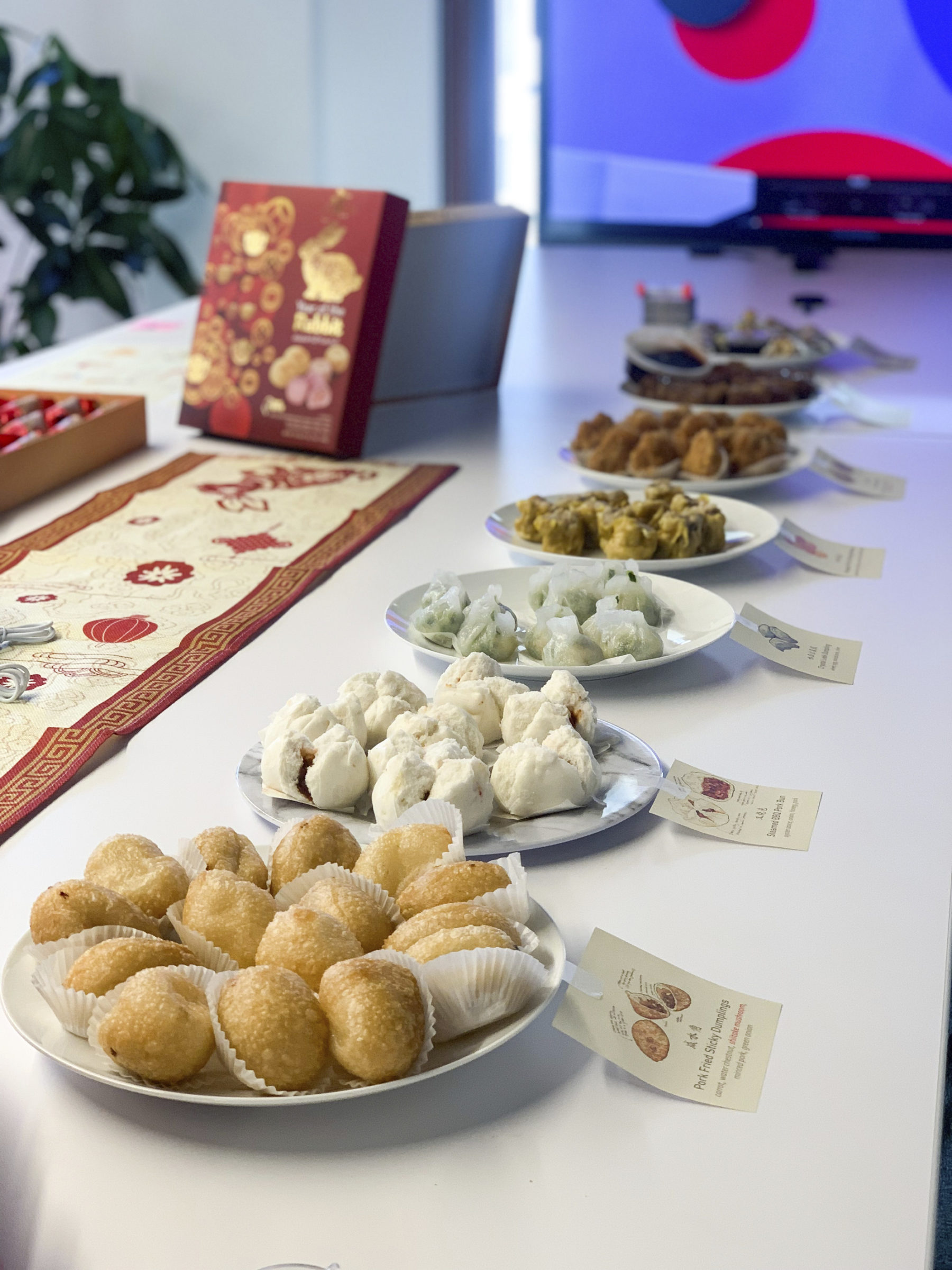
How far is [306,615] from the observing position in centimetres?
133

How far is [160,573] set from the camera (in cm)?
146

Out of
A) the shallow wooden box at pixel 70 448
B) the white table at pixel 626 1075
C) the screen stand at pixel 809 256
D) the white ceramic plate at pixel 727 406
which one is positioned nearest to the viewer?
the white table at pixel 626 1075

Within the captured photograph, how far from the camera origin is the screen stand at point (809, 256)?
3.70 metres

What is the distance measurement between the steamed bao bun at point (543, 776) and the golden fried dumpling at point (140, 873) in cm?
21

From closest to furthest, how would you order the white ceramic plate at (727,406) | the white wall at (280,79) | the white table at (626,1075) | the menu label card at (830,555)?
the white table at (626,1075) < the menu label card at (830,555) < the white ceramic plate at (727,406) < the white wall at (280,79)

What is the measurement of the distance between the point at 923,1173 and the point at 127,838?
0.43 meters

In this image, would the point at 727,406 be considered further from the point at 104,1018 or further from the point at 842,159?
the point at 842,159

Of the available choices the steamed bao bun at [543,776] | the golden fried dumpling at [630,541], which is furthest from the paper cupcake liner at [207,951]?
the golden fried dumpling at [630,541]

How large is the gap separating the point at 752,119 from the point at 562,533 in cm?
287

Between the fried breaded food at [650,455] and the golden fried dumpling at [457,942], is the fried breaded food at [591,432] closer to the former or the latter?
the fried breaded food at [650,455]

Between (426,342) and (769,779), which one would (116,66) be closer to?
(426,342)

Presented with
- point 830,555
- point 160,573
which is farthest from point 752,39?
point 160,573

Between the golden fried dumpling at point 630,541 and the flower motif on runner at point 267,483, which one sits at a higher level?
the golden fried dumpling at point 630,541

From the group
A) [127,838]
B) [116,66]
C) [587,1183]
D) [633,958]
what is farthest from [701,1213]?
[116,66]
